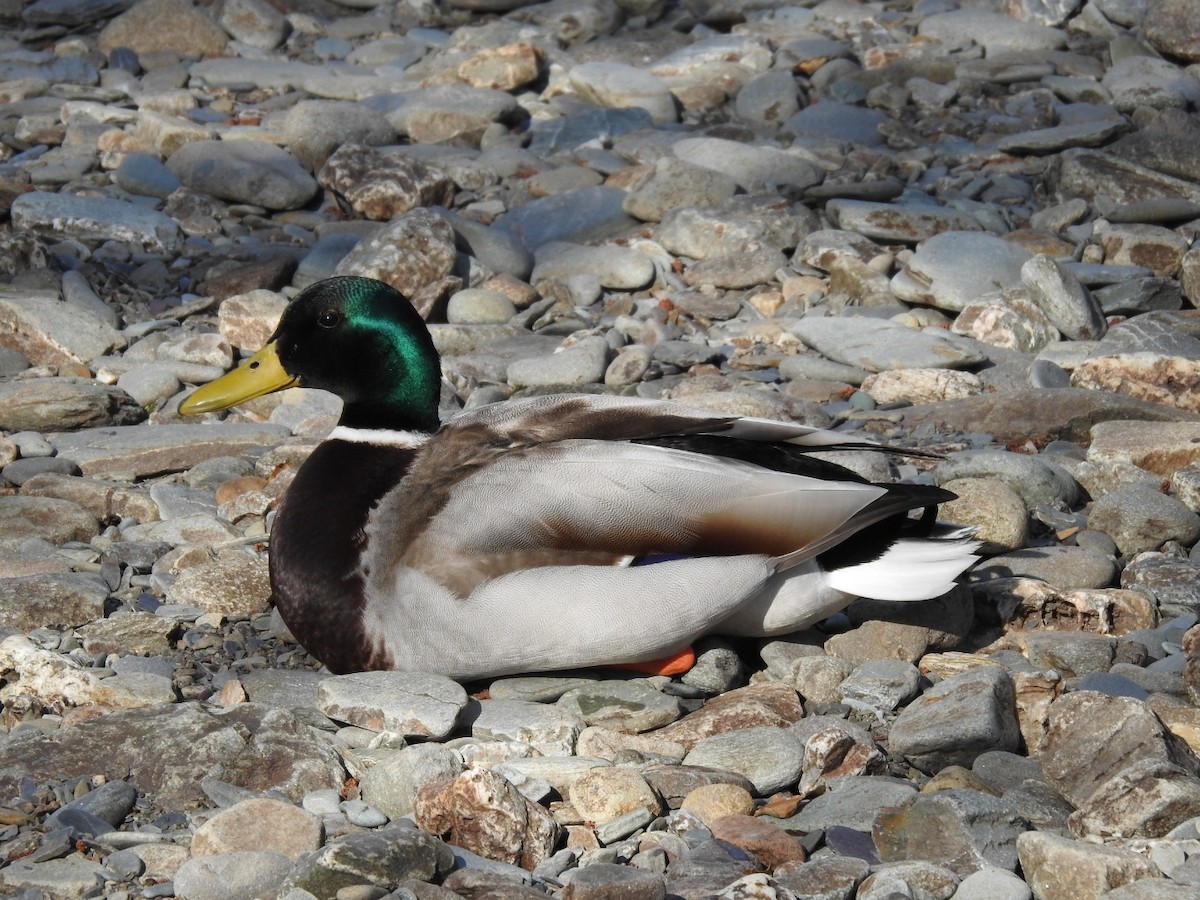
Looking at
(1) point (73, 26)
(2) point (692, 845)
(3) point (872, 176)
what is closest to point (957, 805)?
(2) point (692, 845)

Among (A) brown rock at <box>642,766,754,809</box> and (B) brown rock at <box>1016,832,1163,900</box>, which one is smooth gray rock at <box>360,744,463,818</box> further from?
(B) brown rock at <box>1016,832,1163,900</box>

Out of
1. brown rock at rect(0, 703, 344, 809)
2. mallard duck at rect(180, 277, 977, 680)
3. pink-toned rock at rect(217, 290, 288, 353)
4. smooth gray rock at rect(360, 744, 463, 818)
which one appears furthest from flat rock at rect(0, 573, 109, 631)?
pink-toned rock at rect(217, 290, 288, 353)

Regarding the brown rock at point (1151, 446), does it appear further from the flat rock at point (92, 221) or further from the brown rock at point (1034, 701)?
the flat rock at point (92, 221)

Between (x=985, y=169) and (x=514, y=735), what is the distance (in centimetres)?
548

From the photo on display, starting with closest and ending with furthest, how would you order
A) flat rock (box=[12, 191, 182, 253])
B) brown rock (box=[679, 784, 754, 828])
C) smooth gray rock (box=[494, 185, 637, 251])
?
brown rock (box=[679, 784, 754, 828])
flat rock (box=[12, 191, 182, 253])
smooth gray rock (box=[494, 185, 637, 251])

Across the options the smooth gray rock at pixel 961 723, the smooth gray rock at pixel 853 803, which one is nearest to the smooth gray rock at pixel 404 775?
the smooth gray rock at pixel 853 803

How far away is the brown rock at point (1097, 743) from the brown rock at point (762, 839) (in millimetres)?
578

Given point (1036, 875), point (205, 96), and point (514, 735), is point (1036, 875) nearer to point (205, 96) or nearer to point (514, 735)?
point (514, 735)

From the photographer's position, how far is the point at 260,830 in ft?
9.36

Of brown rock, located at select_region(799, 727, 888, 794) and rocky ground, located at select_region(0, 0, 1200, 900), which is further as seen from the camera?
brown rock, located at select_region(799, 727, 888, 794)

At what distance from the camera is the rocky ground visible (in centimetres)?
293

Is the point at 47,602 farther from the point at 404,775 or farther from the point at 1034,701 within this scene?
the point at 1034,701

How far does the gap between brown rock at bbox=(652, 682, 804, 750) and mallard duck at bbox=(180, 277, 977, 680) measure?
0.58ft

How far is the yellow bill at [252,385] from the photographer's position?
400 centimetres
